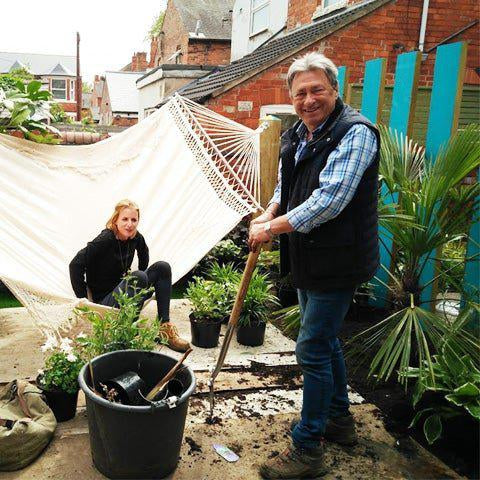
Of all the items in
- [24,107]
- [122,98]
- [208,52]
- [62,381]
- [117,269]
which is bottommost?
[62,381]

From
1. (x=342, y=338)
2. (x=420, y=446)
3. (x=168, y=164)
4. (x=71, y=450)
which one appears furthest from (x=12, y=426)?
(x=168, y=164)

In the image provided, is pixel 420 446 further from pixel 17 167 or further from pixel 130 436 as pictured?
pixel 17 167

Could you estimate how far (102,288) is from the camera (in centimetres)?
267

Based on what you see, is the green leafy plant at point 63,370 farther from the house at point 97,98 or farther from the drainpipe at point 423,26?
the house at point 97,98

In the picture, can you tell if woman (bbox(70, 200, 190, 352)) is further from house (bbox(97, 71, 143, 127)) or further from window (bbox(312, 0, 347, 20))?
house (bbox(97, 71, 143, 127))

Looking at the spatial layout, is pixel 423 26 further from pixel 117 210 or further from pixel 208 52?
pixel 208 52

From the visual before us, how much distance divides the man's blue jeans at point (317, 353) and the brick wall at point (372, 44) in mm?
4122

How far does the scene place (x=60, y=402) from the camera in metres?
1.90

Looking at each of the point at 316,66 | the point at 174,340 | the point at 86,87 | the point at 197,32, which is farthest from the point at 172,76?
the point at 86,87

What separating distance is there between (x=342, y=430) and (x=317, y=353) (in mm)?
436

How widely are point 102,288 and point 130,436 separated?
1.26 meters

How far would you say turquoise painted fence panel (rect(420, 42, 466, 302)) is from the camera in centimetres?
241

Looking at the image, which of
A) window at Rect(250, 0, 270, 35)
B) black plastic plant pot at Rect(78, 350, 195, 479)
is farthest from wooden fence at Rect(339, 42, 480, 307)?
window at Rect(250, 0, 270, 35)

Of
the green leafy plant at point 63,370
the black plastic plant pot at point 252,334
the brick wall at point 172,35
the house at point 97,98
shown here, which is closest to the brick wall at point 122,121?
the brick wall at point 172,35
